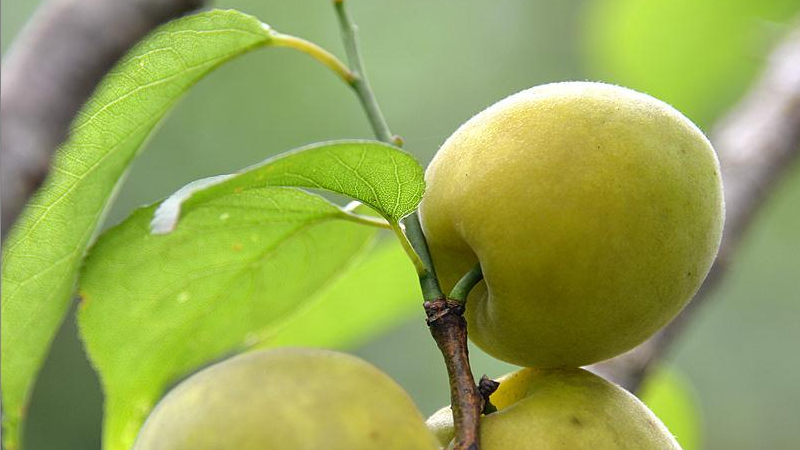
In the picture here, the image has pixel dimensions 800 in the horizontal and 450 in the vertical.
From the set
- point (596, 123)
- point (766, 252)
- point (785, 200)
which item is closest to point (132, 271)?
point (596, 123)

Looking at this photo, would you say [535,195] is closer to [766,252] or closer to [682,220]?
[682,220]

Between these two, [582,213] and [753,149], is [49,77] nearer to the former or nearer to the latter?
[582,213]

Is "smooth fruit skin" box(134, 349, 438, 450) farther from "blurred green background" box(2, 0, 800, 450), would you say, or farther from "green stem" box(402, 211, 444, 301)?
"blurred green background" box(2, 0, 800, 450)

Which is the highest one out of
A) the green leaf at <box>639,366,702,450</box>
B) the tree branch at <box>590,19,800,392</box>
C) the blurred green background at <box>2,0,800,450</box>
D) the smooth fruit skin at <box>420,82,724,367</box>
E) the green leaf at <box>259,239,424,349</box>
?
the smooth fruit skin at <box>420,82,724,367</box>

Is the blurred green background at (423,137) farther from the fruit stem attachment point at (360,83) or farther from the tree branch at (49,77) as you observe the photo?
the tree branch at (49,77)

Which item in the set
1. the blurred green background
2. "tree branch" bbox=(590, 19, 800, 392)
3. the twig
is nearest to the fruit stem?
the twig

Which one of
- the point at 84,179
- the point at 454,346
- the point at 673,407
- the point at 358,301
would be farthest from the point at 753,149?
the point at 84,179
